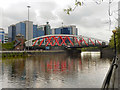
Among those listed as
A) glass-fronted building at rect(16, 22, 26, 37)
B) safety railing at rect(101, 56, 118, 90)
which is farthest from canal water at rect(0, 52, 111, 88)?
glass-fronted building at rect(16, 22, 26, 37)

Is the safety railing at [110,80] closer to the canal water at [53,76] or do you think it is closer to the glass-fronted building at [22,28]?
the canal water at [53,76]

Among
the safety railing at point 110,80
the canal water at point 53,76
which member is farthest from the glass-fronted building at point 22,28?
the safety railing at point 110,80

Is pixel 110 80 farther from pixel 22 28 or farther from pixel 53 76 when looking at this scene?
pixel 22 28

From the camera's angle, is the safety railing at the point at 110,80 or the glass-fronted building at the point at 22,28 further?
the glass-fronted building at the point at 22,28

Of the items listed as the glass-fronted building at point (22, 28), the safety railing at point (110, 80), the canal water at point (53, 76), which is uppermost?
the glass-fronted building at point (22, 28)

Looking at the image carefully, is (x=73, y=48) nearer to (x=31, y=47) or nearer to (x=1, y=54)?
(x=31, y=47)

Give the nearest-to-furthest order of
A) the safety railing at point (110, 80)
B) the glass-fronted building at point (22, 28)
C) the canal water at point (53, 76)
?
the safety railing at point (110, 80) → the canal water at point (53, 76) → the glass-fronted building at point (22, 28)

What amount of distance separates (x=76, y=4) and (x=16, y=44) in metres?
97.1

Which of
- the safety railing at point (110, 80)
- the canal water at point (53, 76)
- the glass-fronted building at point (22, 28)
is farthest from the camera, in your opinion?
the glass-fronted building at point (22, 28)

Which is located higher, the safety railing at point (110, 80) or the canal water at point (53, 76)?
the safety railing at point (110, 80)

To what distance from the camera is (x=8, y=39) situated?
198 m

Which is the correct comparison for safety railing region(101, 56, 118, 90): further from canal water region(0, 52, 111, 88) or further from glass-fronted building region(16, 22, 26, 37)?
glass-fronted building region(16, 22, 26, 37)

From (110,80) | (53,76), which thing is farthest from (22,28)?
(110,80)

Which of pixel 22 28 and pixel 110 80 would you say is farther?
pixel 22 28
